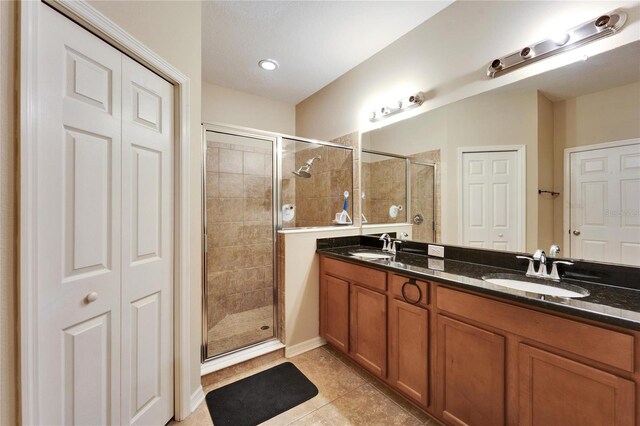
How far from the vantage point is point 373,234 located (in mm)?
2566

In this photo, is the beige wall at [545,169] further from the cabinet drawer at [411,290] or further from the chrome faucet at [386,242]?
the chrome faucet at [386,242]

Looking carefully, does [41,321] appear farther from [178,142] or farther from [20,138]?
[178,142]

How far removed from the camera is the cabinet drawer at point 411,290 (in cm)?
146

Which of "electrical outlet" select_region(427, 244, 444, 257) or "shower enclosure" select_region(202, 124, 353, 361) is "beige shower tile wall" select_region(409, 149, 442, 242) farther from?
"shower enclosure" select_region(202, 124, 353, 361)

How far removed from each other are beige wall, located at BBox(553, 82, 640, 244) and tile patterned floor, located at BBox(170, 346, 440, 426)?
1.36m

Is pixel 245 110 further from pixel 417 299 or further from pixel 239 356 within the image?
pixel 417 299

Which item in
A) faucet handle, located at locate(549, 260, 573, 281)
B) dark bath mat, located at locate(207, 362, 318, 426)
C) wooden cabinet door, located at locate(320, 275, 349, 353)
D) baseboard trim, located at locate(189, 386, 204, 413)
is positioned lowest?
dark bath mat, located at locate(207, 362, 318, 426)

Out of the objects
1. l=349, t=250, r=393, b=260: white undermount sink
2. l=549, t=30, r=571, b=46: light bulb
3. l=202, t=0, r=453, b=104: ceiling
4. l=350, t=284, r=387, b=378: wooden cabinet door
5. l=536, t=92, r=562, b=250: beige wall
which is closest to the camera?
l=549, t=30, r=571, b=46: light bulb

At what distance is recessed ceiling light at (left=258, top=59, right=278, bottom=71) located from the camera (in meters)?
2.51

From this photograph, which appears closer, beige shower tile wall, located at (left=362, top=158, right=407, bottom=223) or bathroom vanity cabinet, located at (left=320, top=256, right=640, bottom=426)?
bathroom vanity cabinet, located at (left=320, top=256, right=640, bottom=426)

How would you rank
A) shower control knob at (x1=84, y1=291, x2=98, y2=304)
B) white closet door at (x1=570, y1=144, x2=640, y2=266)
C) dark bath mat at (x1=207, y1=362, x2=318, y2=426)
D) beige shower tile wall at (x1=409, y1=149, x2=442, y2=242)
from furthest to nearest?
beige shower tile wall at (x1=409, y1=149, x2=442, y2=242)
dark bath mat at (x1=207, y1=362, x2=318, y2=426)
white closet door at (x1=570, y1=144, x2=640, y2=266)
shower control knob at (x1=84, y1=291, x2=98, y2=304)

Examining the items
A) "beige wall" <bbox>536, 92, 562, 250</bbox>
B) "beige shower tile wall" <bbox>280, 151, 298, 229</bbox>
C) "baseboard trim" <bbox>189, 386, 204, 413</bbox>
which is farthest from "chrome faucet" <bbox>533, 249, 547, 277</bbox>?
"baseboard trim" <bbox>189, 386, 204, 413</bbox>

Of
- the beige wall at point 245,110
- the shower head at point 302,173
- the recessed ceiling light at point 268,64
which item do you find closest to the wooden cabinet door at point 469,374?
the shower head at point 302,173

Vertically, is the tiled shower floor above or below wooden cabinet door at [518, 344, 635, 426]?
below
